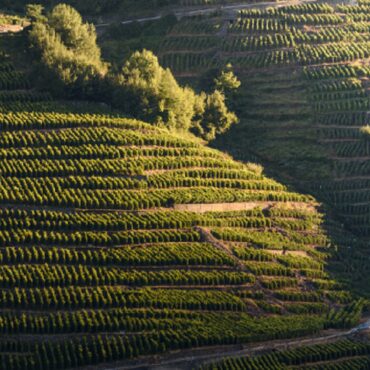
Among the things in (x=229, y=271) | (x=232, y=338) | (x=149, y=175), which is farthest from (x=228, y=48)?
(x=232, y=338)

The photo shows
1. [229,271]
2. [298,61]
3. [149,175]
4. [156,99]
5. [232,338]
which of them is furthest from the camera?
[298,61]

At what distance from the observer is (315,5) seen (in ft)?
343

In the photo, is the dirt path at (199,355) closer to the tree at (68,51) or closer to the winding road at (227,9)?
the tree at (68,51)

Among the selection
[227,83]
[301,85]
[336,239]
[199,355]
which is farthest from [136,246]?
[301,85]

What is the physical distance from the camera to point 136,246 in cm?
7994

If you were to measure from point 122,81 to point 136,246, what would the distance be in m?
18.5

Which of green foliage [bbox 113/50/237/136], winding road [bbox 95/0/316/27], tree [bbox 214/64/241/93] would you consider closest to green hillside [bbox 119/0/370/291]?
winding road [bbox 95/0/316/27]

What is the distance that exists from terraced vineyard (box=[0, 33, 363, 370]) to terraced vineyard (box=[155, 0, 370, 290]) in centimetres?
384

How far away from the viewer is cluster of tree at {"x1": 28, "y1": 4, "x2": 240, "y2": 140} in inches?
3632

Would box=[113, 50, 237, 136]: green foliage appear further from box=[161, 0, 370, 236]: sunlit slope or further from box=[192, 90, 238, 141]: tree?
box=[161, 0, 370, 236]: sunlit slope

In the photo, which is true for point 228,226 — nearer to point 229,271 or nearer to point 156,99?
point 229,271

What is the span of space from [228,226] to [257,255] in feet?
12.4

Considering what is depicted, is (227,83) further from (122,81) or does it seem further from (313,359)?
(313,359)

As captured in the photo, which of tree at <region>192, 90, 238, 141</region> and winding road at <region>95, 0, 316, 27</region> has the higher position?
winding road at <region>95, 0, 316, 27</region>
